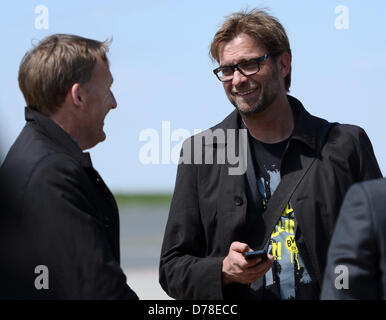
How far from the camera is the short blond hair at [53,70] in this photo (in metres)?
3.14

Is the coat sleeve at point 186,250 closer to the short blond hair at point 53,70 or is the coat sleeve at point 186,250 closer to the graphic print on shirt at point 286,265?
the graphic print on shirt at point 286,265

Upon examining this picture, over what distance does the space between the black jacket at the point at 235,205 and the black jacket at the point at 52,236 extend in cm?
89

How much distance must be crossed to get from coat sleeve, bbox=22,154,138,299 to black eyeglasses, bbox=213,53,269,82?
50.4 inches

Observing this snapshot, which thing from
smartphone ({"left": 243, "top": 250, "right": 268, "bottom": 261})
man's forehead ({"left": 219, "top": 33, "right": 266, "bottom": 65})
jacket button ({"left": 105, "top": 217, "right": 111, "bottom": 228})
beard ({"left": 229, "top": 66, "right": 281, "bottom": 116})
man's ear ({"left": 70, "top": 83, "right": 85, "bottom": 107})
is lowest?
smartphone ({"left": 243, "top": 250, "right": 268, "bottom": 261})

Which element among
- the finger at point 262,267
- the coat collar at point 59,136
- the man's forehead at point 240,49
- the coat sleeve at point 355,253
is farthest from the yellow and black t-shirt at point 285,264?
the coat sleeve at point 355,253

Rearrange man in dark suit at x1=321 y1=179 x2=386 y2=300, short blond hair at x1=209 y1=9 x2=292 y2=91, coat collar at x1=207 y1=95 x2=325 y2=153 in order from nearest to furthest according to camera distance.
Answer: man in dark suit at x1=321 y1=179 x2=386 y2=300
coat collar at x1=207 y1=95 x2=325 y2=153
short blond hair at x1=209 y1=9 x2=292 y2=91

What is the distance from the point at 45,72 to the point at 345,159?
147cm

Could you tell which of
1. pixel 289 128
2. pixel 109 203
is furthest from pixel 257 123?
pixel 109 203

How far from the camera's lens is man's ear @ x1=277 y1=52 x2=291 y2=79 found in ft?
13.5

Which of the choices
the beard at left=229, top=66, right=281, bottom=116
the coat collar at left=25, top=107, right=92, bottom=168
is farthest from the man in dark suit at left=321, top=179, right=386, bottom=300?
the beard at left=229, top=66, right=281, bottom=116

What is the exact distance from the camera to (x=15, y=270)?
9.32 ft

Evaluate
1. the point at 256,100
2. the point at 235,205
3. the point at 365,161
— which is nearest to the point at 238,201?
the point at 235,205

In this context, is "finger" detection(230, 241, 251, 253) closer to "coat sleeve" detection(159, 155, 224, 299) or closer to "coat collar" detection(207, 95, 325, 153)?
"coat sleeve" detection(159, 155, 224, 299)

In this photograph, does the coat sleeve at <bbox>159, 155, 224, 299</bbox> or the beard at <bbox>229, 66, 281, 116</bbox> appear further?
the beard at <bbox>229, 66, 281, 116</bbox>
